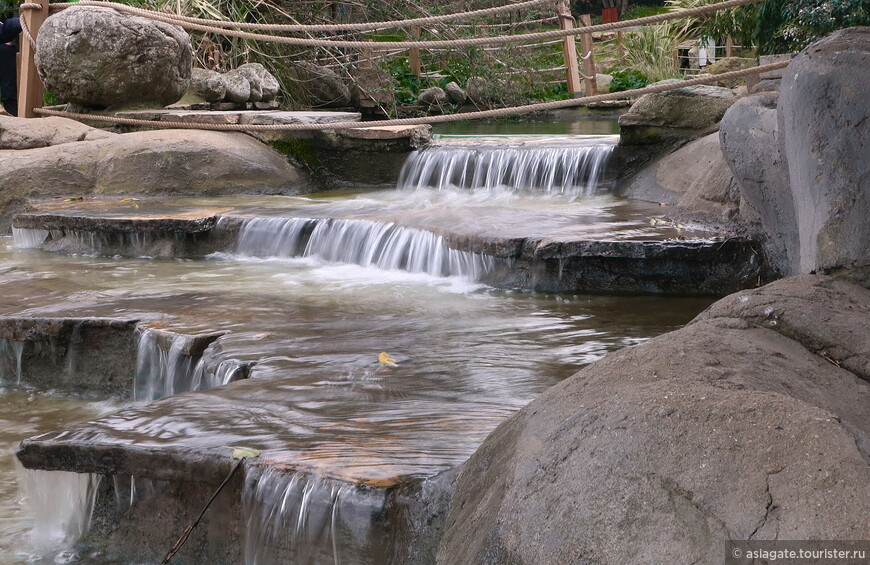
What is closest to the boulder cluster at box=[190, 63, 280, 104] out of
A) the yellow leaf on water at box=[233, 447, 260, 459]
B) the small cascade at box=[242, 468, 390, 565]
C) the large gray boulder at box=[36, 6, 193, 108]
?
the large gray boulder at box=[36, 6, 193, 108]

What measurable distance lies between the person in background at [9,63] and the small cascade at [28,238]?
470 cm

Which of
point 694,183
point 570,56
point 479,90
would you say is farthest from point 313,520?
point 479,90

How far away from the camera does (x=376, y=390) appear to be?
3541mm

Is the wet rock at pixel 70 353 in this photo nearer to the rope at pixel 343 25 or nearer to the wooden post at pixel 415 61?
the rope at pixel 343 25

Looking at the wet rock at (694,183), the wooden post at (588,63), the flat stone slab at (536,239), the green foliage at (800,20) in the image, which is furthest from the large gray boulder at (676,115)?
the wooden post at (588,63)

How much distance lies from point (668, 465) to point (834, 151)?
214 centimetres

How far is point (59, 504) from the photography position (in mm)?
3295

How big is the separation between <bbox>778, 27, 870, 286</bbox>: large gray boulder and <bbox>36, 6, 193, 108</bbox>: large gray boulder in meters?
7.57

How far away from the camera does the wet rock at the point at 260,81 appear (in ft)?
37.4

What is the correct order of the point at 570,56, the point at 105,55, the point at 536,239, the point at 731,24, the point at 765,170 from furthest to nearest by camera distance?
the point at 731,24 < the point at 570,56 < the point at 105,55 < the point at 536,239 < the point at 765,170

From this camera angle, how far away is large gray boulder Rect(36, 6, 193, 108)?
9609 millimetres

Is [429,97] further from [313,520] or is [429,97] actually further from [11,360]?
[313,520]

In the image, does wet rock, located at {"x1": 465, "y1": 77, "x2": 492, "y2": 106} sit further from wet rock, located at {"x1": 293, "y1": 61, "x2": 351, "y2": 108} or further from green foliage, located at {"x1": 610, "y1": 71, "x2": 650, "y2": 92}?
green foliage, located at {"x1": 610, "y1": 71, "x2": 650, "y2": 92}

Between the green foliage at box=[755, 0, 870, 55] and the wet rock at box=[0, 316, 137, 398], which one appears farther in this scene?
the green foliage at box=[755, 0, 870, 55]
